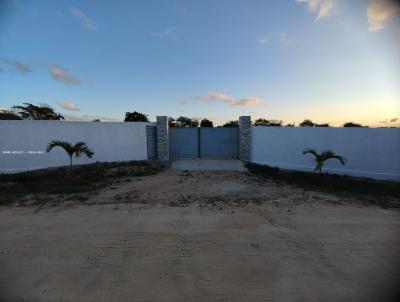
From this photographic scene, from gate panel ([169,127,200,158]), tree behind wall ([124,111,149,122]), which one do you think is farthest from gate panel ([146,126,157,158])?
tree behind wall ([124,111,149,122])

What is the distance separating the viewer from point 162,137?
13.0 m

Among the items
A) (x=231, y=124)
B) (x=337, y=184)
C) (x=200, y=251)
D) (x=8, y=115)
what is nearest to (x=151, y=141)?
(x=337, y=184)

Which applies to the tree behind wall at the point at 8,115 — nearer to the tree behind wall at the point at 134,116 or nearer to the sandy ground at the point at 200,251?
the tree behind wall at the point at 134,116

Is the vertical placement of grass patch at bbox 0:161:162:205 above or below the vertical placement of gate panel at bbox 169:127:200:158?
below

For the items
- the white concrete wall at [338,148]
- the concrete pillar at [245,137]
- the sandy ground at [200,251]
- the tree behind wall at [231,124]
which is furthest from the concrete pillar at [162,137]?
the tree behind wall at [231,124]

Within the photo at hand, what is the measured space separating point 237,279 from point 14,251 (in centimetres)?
330

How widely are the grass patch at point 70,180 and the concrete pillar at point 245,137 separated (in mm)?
4643

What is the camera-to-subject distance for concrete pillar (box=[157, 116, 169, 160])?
1301 centimetres

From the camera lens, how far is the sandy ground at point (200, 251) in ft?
8.94

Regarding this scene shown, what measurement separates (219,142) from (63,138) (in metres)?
8.22

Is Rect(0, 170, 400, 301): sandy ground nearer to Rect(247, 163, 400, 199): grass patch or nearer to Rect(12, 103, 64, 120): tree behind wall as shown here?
Rect(247, 163, 400, 199): grass patch

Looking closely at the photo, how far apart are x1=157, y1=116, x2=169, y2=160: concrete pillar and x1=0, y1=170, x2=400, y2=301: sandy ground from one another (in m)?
6.91

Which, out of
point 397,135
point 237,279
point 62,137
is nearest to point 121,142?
point 62,137

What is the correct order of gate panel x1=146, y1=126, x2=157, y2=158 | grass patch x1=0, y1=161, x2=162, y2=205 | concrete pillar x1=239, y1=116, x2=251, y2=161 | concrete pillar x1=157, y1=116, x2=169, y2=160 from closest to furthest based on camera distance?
grass patch x1=0, y1=161, x2=162, y2=205 → concrete pillar x1=239, y1=116, x2=251, y2=161 → concrete pillar x1=157, y1=116, x2=169, y2=160 → gate panel x1=146, y1=126, x2=157, y2=158
